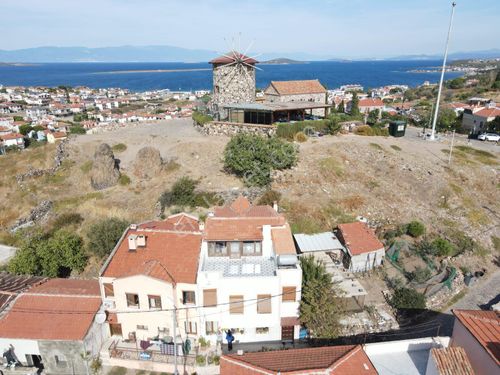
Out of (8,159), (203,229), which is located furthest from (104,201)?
(8,159)

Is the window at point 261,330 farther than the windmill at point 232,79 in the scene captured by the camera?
No

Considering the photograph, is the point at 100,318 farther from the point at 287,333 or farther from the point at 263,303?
the point at 287,333

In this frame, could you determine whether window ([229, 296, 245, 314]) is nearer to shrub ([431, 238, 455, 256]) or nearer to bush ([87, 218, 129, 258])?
bush ([87, 218, 129, 258])

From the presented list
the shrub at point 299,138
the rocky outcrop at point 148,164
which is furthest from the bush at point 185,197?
the shrub at point 299,138

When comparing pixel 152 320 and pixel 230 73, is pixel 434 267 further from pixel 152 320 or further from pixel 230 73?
pixel 230 73

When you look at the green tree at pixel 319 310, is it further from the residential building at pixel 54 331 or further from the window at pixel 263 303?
the residential building at pixel 54 331

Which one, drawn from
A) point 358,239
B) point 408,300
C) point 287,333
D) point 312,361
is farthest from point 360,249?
point 312,361
